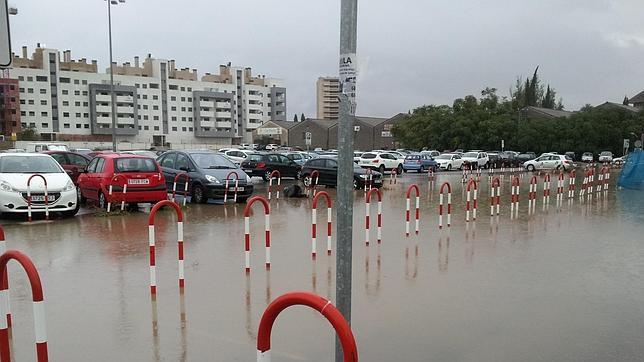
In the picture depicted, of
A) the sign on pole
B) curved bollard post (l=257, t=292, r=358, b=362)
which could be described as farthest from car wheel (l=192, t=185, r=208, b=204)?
curved bollard post (l=257, t=292, r=358, b=362)

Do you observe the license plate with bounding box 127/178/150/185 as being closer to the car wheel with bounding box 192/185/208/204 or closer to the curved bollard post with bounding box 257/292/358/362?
the car wheel with bounding box 192/185/208/204

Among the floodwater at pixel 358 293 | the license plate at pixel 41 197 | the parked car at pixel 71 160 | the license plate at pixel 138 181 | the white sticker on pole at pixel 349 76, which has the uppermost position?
the white sticker on pole at pixel 349 76

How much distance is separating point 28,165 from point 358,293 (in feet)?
33.0

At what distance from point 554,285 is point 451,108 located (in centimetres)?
5884

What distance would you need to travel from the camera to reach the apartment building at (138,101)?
3452 inches

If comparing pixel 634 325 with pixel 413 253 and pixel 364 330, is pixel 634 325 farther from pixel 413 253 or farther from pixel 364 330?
pixel 413 253

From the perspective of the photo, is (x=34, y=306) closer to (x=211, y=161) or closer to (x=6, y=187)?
(x=6, y=187)

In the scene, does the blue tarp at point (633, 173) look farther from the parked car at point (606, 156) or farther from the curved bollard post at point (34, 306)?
the parked car at point (606, 156)

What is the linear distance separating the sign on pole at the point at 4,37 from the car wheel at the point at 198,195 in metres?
12.1

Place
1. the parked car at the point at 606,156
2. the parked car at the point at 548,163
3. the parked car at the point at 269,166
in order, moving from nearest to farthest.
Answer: the parked car at the point at 269,166, the parked car at the point at 548,163, the parked car at the point at 606,156

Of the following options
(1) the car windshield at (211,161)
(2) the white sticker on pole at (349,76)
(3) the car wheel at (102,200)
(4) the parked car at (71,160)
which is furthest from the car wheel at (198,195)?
(2) the white sticker on pole at (349,76)

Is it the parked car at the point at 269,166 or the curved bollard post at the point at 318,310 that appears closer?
the curved bollard post at the point at 318,310

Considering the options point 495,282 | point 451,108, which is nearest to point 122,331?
point 495,282

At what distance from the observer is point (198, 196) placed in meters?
16.4
